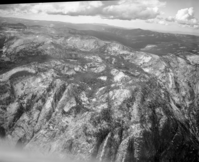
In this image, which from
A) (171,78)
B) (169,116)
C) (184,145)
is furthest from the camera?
(171,78)

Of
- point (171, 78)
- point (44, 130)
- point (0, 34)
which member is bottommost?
point (44, 130)

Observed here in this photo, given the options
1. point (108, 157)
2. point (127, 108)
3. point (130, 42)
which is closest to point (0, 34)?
point (130, 42)

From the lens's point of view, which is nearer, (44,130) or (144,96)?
(44,130)

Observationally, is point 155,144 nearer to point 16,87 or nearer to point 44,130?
point 44,130

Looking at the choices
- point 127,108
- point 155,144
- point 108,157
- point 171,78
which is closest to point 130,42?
point 171,78

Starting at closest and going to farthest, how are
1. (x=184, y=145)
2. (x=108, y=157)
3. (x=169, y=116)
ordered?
1. (x=108, y=157)
2. (x=184, y=145)
3. (x=169, y=116)

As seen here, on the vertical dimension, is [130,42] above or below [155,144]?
above
